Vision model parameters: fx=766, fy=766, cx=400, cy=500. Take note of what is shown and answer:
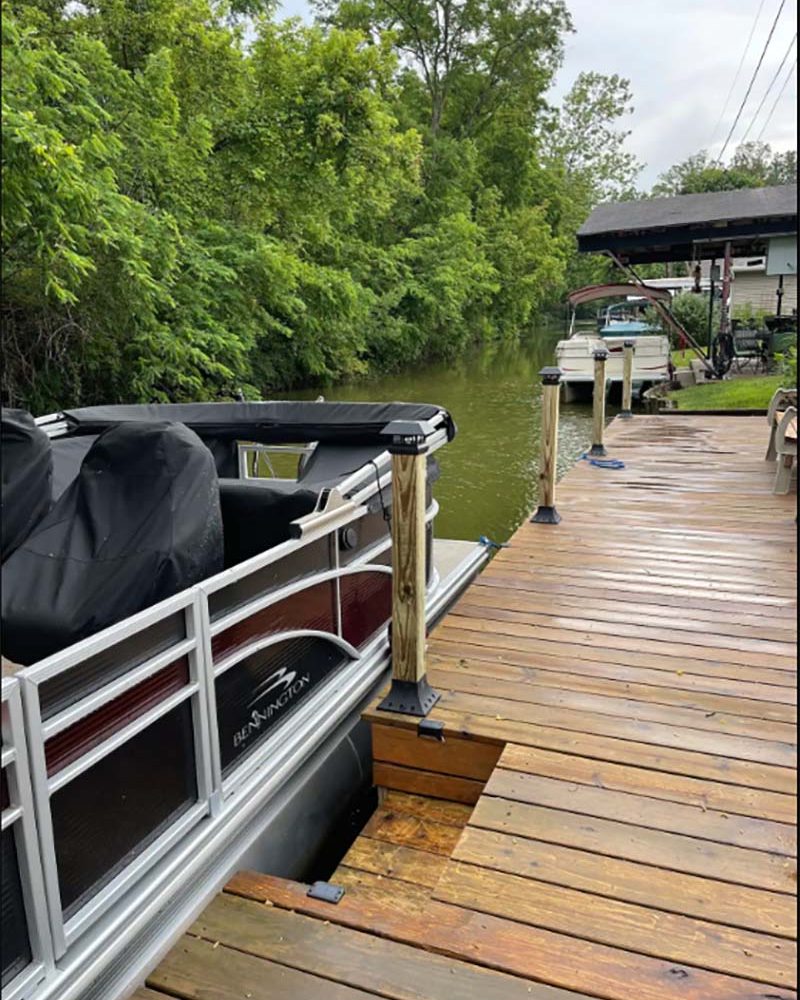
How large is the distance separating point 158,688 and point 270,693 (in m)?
0.55

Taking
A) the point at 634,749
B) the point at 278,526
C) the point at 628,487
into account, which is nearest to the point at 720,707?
the point at 634,749

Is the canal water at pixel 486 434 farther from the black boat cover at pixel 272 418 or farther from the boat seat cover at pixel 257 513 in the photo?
the boat seat cover at pixel 257 513

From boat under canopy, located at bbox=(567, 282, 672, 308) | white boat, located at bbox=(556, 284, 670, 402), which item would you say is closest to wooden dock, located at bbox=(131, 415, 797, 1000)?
white boat, located at bbox=(556, 284, 670, 402)

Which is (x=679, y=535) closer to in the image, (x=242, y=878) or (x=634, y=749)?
(x=634, y=749)

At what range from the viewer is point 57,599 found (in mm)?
1778

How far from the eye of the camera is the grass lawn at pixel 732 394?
33.0 feet

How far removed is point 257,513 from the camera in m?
2.47

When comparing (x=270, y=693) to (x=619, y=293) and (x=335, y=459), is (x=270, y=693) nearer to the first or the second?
(x=335, y=459)

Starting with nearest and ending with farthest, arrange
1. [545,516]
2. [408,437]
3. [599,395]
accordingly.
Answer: [408,437] → [545,516] → [599,395]

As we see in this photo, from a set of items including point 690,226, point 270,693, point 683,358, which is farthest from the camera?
point 683,358

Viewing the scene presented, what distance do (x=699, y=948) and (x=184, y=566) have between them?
1421 millimetres

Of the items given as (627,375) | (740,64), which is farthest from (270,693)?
(627,375)

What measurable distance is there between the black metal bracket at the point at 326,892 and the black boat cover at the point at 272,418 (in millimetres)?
2141

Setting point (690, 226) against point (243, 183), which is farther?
point (690, 226)
